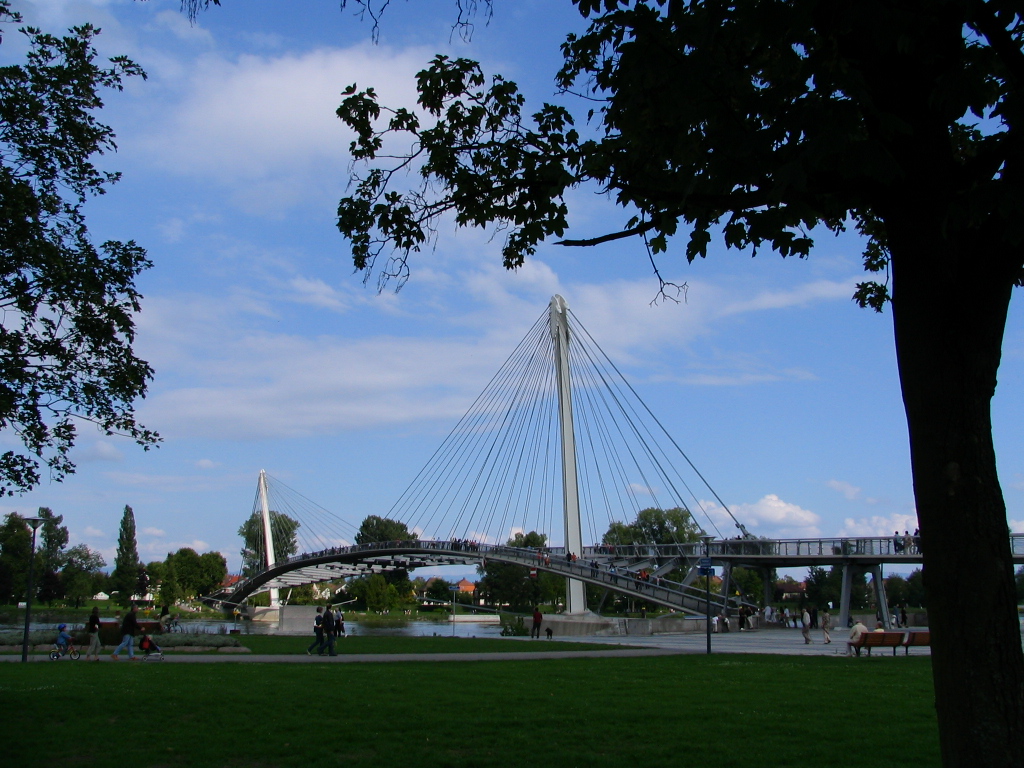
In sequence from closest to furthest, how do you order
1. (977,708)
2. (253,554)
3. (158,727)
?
(977,708) → (158,727) → (253,554)

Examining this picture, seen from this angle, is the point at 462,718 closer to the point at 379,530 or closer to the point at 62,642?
the point at 62,642

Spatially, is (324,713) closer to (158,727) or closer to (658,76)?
(158,727)

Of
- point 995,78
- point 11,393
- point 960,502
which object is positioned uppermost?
point 995,78

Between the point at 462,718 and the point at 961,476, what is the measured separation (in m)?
6.66

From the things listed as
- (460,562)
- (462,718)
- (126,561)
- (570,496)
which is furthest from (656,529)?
(462,718)

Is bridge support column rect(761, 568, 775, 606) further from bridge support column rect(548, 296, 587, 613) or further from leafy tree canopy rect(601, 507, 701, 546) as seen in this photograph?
leafy tree canopy rect(601, 507, 701, 546)

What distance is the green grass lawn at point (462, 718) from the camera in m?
7.75

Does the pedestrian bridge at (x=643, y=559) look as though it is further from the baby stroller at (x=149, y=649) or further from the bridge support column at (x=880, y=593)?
the baby stroller at (x=149, y=649)

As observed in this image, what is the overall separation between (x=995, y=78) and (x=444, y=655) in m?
17.0

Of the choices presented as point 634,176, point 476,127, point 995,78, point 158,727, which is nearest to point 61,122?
point 476,127

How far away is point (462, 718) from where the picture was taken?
9.66m

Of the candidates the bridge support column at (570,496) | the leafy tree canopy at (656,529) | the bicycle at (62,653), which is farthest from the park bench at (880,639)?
the leafy tree canopy at (656,529)

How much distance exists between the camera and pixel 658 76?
463 centimetres

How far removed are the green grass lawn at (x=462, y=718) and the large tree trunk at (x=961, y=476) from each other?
11.4ft
